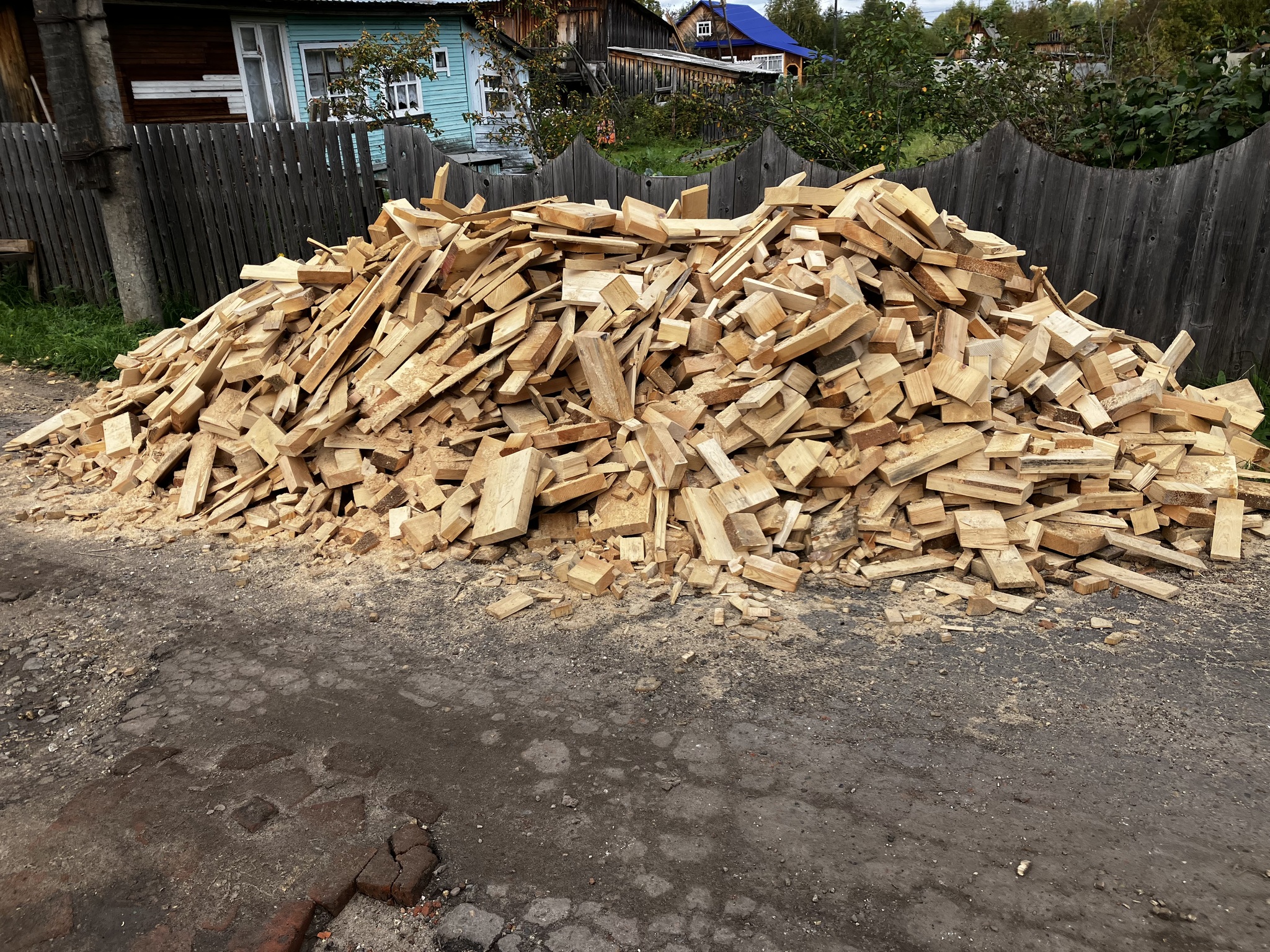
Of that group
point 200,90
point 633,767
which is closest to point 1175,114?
point 633,767

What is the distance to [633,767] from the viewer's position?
3.40 m

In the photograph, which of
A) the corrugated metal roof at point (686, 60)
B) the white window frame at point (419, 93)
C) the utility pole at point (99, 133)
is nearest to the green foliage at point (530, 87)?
the white window frame at point (419, 93)

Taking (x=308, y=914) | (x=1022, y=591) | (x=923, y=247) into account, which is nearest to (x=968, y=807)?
(x=1022, y=591)

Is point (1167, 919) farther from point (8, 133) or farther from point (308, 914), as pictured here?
point (8, 133)

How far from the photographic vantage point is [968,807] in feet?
10.3

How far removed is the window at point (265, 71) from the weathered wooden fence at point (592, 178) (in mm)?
8877

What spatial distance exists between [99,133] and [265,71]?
29.0 ft

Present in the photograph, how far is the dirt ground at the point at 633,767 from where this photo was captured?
8.96 ft

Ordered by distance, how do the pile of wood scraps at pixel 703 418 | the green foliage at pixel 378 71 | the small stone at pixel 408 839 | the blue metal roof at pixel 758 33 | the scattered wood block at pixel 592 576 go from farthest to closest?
the blue metal roof at pixel 758 33 → the green foliage at pixel 378 71 → the pile of wood scraps at pixel 703 418 → the scattered wood block at pixel 592 576 → the small stone at pixel 408 839

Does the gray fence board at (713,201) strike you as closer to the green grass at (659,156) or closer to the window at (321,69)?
the window at (321,69)

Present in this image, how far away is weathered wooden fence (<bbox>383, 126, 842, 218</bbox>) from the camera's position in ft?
27.5

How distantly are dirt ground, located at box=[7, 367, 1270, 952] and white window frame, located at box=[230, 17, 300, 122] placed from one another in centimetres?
1452

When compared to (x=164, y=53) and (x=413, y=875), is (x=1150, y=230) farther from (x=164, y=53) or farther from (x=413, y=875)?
(x=164, y=53)

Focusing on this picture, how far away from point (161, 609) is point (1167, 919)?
4.77 m
